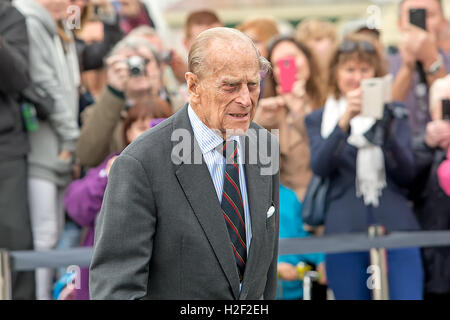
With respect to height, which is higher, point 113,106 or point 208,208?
point 113,106

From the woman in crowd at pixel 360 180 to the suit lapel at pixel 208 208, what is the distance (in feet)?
8.44

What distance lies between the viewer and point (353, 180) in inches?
219

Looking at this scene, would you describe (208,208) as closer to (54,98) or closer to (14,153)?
(14,153)

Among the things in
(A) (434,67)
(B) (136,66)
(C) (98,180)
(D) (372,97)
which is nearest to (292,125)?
(D) (372,97)

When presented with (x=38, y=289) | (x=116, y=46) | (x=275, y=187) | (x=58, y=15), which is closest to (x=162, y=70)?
(x=116, y=46)

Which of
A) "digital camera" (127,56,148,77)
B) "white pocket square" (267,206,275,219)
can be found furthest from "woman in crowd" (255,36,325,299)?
"white pocket square" (267,206,275,219)

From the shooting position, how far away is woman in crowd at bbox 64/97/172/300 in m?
5.43

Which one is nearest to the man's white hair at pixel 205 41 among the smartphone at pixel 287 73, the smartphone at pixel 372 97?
the smartphone at pixel 372 97

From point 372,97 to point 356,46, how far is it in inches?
22.2

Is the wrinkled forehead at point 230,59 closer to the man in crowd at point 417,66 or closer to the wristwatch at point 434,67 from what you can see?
the man in crowd at point 417,66

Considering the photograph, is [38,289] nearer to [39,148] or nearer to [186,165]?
[39,148]

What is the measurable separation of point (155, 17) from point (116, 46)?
126 centimetres

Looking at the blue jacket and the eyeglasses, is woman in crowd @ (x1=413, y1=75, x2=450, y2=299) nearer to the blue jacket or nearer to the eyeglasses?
the blue jacket

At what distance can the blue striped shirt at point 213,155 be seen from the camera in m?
2.95
